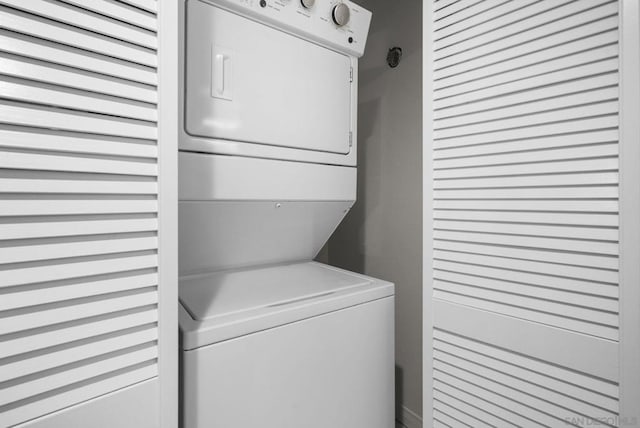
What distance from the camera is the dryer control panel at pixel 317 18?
139 cm

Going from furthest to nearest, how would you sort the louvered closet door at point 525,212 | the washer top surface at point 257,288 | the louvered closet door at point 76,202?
1. the washer top surface at point 257,288
2. the louvered closet door at point 525,212
3. the louvered closet door at point 76,202

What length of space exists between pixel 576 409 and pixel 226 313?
48.2 inches

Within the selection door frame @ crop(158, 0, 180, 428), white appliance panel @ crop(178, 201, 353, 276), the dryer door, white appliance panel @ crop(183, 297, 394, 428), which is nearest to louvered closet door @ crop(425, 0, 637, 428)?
white appliance panel @ crop(183, 297, 394, 428)

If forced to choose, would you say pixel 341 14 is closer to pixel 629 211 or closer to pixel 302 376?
pixel 629 211

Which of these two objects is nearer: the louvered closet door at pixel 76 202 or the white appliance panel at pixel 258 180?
the louvered closet door at pixel 76 202

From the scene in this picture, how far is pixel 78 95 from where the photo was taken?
754 millimetres

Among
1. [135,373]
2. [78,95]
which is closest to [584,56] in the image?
[78,95]

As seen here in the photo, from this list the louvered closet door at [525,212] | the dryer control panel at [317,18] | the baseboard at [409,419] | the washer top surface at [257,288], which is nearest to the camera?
the louvered closet door at [525,212]

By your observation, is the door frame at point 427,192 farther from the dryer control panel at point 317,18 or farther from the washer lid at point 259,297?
the dryer control panel at point 317,18

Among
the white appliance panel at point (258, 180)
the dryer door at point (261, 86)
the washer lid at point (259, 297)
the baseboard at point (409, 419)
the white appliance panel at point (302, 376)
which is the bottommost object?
the baseboard at point (409, 419)

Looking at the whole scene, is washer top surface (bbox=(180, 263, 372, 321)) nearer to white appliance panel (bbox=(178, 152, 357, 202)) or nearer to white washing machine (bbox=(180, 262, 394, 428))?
white washing machine (bbox=(180, 262, 394, 428))

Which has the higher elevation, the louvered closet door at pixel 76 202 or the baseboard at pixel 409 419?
the louvered closet door at pixel 76 202

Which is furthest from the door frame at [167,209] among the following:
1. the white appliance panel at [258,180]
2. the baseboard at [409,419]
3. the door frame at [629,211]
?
the baseboard at [409,419]

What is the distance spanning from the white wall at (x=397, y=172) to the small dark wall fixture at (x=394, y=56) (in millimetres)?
36
